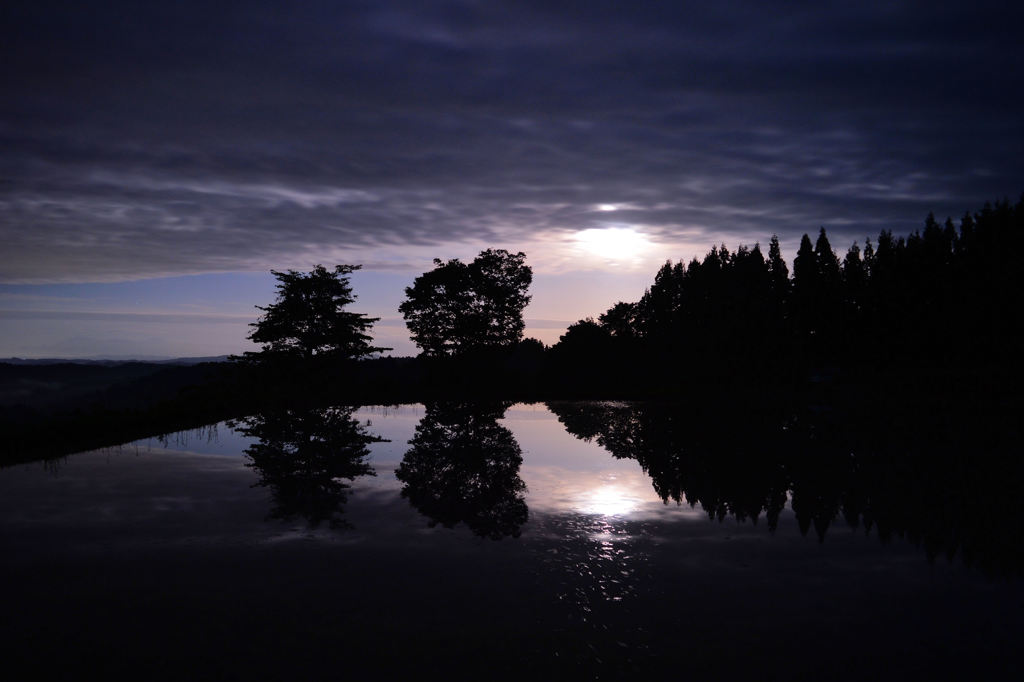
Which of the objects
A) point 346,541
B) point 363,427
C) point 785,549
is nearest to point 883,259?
point 363,427

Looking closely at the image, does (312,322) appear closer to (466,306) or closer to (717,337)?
(466,306)

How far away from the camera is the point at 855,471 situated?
18.9m

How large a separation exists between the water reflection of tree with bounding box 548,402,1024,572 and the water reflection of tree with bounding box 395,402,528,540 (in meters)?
4.17

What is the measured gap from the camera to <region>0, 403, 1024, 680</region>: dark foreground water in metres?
7.29

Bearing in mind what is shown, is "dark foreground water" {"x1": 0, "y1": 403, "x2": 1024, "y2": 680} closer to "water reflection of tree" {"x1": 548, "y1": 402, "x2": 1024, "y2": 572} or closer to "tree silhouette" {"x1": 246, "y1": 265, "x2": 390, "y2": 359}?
"water reflection of tree" {"x1": 548, "y1": 402, "x2": 1024, "y2": 572}

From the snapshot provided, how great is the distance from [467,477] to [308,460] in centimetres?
608

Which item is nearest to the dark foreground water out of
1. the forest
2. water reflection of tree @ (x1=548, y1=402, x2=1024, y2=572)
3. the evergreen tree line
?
water reflection of tree @ (x1=548, y1=402, x2=1024, y2=572)

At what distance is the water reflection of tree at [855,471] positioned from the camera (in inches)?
521

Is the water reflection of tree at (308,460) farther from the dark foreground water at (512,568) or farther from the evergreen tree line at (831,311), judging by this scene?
the evergreen tree line at (831,311)

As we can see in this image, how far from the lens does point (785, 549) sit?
11633 mm

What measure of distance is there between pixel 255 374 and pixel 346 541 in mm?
49440

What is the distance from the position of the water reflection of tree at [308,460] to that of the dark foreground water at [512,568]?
15 cm

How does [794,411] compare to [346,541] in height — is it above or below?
above

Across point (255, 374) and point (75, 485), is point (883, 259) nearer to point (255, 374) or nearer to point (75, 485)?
point (255, 374)
